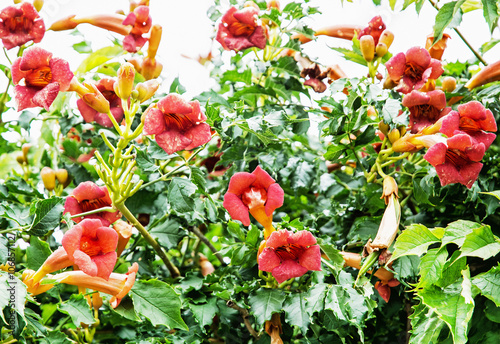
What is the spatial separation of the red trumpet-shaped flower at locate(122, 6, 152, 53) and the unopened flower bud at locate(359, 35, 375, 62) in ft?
2.39

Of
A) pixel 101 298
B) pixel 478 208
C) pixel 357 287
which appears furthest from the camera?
pixel 478 208

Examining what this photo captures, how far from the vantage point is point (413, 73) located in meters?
1.47

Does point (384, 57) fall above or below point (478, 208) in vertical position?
above

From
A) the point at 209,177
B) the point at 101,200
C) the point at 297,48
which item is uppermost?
the point at 297,48

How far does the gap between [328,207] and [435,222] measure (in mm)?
361

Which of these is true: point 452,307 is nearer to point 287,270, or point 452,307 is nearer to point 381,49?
point 287,270

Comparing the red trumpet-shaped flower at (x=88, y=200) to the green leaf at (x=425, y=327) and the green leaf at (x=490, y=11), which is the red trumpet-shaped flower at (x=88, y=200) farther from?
the green leaf at (x=490, y=11)

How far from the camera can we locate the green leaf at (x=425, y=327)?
43.4 inches

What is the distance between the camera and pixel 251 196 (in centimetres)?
127

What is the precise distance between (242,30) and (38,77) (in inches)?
27.4

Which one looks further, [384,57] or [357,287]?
[384,57]

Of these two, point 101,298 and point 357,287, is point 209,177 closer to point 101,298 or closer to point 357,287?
point 101,298

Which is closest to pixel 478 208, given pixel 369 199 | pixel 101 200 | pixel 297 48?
pixel 369 199

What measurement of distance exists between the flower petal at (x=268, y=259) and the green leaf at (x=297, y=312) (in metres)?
0.13
